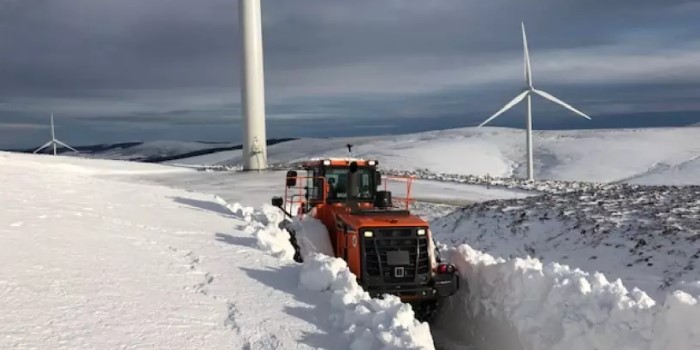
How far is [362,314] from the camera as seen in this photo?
7.22m

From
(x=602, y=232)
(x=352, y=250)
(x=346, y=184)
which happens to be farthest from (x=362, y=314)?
(x=602, y=232)

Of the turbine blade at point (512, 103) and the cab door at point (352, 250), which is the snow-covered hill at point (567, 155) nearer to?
the turbine blade at point (512, 103)

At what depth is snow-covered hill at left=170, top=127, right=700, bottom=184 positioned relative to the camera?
6994 centimetres

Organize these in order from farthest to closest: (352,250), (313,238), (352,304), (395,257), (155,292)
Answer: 1. (313,238)
2. (352,250)
3. (395,257)
4. (352,304)
5. (155,292)

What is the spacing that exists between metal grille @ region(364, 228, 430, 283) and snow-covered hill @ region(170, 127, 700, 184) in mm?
54194

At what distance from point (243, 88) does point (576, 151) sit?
197ft

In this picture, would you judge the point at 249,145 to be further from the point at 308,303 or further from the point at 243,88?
the point at 308,303

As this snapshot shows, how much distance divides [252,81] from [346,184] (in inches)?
1236

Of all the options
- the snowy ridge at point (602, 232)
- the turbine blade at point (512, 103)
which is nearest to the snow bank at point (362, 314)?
the snowy ridge at point (602, 232)

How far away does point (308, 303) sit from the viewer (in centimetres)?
801

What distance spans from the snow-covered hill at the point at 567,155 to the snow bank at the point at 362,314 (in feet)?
183

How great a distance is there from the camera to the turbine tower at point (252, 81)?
41.1 m

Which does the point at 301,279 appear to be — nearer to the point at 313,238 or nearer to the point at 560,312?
the point at 313,238

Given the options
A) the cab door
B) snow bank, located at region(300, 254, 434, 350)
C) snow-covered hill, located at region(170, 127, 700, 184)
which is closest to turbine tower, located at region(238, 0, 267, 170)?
the cab door
